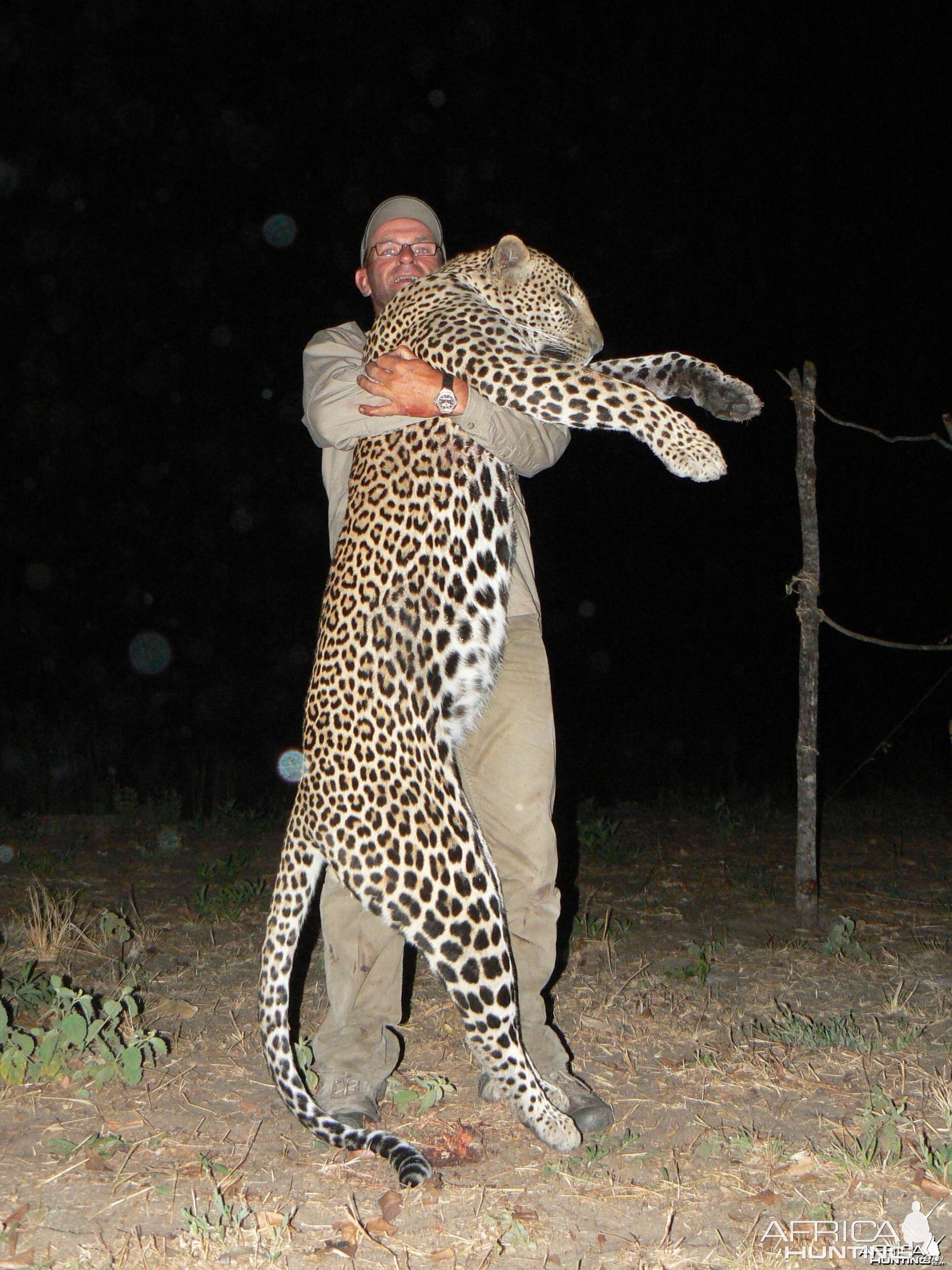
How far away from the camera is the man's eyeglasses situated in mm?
3803

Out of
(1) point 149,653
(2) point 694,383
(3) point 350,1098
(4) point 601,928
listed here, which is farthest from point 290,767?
(2) point 694,383

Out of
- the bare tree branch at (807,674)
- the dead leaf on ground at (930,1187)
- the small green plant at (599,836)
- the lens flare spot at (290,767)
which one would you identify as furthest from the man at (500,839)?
the lens flare spot at (290,767)

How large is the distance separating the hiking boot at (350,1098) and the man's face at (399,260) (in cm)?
242

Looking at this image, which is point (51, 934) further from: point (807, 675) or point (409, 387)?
point (807, 675)

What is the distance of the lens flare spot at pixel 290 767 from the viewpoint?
10.5 metres

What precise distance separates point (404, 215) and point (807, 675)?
2.87 m

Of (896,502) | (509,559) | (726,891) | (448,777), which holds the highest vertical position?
(896,502)

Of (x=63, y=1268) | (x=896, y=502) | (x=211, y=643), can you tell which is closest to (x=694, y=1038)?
(x=63, y=1268)

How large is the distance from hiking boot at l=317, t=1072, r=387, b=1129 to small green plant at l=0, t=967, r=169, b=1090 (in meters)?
0.51

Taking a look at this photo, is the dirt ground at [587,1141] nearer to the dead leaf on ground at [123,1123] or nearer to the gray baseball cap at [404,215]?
the dead leaf on ground at [123,1123]

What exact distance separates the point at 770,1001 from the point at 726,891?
1.81m

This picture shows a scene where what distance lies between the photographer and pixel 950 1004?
4.05 meters

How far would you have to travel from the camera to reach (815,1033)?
3697 mm

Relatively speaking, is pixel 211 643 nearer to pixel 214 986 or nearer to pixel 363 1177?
pixel 214 986
